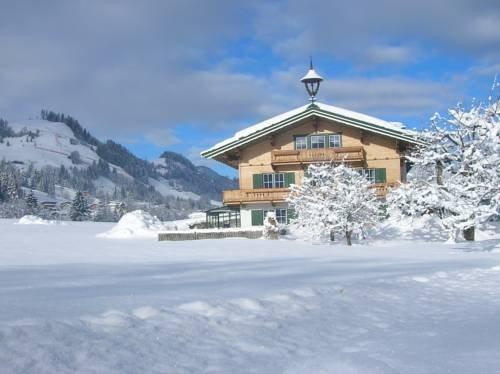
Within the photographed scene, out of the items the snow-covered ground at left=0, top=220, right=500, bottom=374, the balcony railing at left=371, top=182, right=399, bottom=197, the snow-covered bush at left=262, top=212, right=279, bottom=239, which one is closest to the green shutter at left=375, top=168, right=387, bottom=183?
the balcony railing at left=371, top=182, right=399, bottom=197

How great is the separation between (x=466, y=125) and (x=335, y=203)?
300 inches

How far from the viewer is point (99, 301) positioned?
6.87 m

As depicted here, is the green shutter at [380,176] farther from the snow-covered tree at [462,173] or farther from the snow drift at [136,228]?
the snow drift at [136,228]

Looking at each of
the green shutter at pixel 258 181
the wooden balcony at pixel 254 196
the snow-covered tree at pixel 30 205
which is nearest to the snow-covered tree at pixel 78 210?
the snow-covered tree at pixel 30 205

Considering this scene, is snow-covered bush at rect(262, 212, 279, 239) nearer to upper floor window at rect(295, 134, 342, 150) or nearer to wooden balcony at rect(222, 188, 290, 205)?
wooden balcony at rect(222, 188, 290, 205)

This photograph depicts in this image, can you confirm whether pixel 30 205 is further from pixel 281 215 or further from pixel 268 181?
pixel 281 215

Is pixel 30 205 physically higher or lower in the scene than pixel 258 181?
higher

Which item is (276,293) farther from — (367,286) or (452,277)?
(452,277)

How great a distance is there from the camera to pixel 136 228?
2975cm

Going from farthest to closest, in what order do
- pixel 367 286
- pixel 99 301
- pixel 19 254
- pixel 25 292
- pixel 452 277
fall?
pixel 19 254, pixel 452 277, pixel 367 286, pixel 25 292, pixel 99 301

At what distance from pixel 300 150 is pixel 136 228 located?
1351 cm

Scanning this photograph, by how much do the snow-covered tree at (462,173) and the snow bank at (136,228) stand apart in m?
14.2

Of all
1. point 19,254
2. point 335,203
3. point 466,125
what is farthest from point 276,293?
point 466,125

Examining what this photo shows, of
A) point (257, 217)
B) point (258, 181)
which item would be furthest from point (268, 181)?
point (257, 217)
